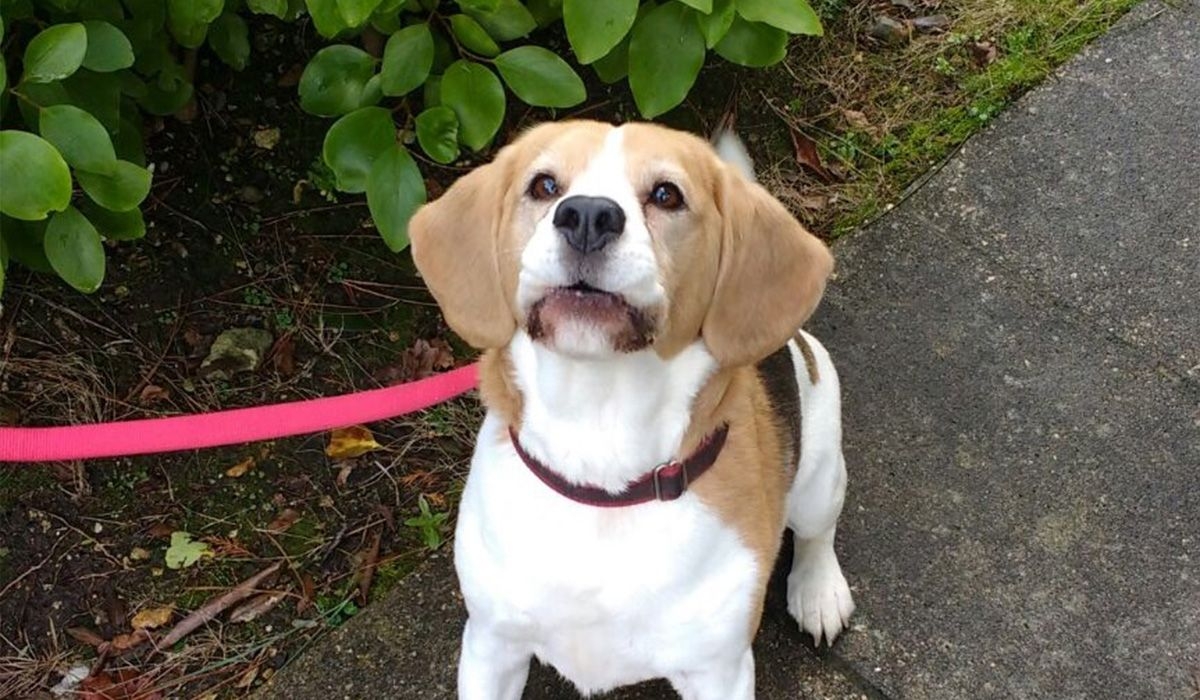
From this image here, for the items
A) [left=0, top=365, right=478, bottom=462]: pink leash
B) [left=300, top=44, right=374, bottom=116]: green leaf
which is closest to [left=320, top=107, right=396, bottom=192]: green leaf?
[left=300, top=44, right=374, bottom=116]: green leaf

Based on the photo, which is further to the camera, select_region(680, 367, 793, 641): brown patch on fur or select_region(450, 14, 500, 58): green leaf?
select_region(450, 14, 500, 58): green leaf

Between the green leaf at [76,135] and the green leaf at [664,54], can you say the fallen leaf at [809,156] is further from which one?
the green leaf at [76,135]

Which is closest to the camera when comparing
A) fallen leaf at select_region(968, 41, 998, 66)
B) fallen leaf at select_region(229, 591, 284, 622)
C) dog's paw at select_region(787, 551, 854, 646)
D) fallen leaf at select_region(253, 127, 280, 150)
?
dog's paw at select_region(787, 551, 854, 646)

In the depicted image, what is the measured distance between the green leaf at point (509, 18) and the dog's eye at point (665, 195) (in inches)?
45.1

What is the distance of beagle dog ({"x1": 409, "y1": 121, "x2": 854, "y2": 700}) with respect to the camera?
7.55ft

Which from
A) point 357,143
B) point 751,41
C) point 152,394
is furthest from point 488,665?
point 751,41

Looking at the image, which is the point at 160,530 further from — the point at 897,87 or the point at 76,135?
the point at 897,87

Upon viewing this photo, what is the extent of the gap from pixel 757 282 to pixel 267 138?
2.27 metres

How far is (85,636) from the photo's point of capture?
11.3 feet

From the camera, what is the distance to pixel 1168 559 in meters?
3.61

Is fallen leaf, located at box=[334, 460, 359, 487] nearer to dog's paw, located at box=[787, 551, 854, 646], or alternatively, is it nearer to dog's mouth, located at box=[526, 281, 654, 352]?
dog's paw, located at box=[787, 551, 854, 646]

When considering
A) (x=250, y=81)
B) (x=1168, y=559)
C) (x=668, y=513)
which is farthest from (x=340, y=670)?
(x=1168, y=559)

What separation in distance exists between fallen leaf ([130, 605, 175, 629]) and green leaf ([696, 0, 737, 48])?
2.11m

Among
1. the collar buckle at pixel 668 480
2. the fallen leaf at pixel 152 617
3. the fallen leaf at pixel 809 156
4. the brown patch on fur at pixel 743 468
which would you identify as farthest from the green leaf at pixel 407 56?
the fallen leaf at pixel 809 156
